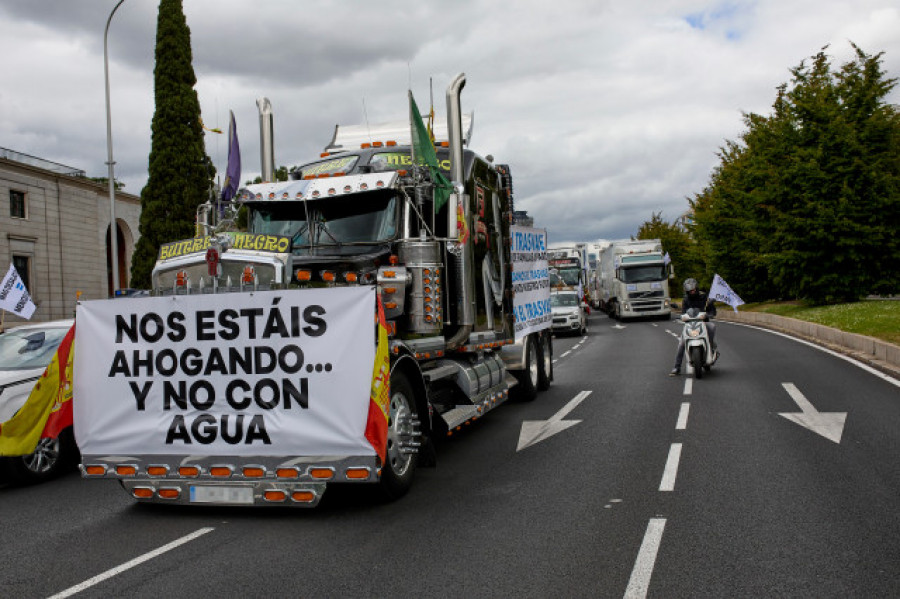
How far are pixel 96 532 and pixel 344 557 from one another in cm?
228

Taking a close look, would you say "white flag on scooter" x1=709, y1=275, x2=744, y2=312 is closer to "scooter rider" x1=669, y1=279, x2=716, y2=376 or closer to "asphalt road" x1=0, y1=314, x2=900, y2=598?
"scooter rider" x1=669, y1=279, x2=716, y2=376

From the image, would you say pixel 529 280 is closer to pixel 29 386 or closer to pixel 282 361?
pixel 282 361

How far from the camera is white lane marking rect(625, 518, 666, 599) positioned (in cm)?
443

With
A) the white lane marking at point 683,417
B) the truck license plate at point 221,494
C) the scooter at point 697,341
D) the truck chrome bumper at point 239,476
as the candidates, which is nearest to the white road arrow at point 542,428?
the white lane marking at point 683,417

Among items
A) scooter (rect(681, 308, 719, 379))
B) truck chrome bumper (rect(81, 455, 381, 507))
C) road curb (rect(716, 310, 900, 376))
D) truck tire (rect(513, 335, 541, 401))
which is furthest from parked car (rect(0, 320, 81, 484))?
road curb (rect(716, 310, 900, 376))

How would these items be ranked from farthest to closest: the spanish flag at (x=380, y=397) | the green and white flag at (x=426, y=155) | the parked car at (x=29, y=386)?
the green and white flag at (x=426, y=155)
the parked car at (x=29, y=386)
the spanish flag at (x=380, y=397)

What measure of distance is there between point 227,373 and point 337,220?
8.64ft

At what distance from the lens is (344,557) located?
5.25 metres

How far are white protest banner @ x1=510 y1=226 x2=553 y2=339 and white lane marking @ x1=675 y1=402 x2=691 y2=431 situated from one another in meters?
2.67

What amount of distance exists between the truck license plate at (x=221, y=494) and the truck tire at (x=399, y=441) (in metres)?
1.09

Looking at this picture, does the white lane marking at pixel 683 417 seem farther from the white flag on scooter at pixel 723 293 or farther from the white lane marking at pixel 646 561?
the white flag on scooter at pixel 723 293

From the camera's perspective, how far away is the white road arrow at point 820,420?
8886mm

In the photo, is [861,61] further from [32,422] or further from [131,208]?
[131,208]

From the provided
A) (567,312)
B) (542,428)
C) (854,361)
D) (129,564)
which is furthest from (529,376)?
(567,312)
